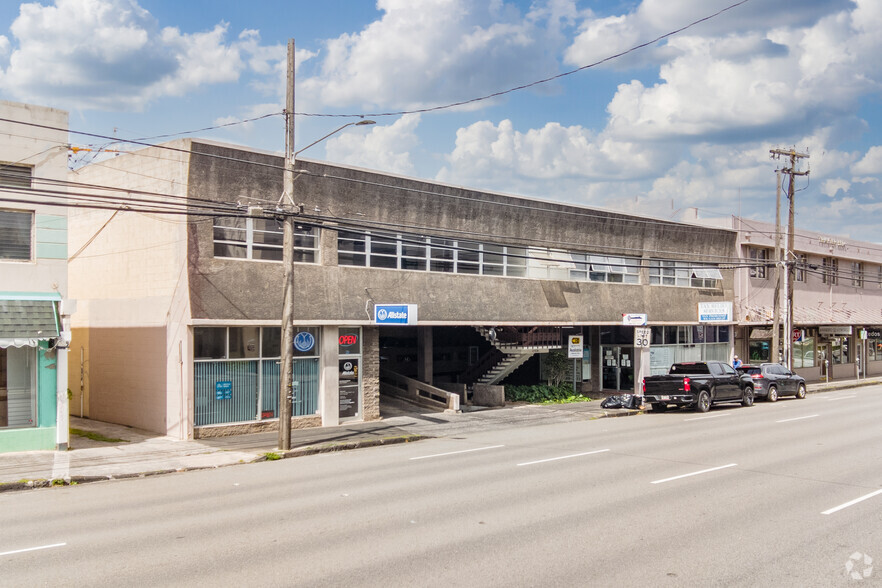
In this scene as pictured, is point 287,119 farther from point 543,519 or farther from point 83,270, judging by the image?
point 543,519

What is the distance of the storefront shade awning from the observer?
685 inches

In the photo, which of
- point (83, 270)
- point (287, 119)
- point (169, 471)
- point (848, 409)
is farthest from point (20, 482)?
point (848, 409)

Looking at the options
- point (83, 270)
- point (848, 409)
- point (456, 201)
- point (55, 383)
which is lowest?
point (848, 409)

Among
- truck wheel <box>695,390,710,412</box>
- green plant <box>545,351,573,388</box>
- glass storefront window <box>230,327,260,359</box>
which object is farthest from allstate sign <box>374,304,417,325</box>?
green plant <box>545,351,573,388</box>

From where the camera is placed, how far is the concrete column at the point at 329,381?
23000 mm

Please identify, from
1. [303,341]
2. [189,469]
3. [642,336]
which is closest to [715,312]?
[642,336]

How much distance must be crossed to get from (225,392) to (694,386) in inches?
633

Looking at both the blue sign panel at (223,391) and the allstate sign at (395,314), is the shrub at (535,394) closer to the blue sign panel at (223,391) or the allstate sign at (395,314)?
the allstate sign at (395,314)

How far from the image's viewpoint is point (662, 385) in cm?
2750

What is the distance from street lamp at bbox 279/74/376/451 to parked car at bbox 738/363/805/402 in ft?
66.4

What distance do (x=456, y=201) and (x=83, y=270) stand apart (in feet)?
40.7

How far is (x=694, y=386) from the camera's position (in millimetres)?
27234

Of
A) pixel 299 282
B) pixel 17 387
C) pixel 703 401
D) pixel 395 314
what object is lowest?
pixel 703 401

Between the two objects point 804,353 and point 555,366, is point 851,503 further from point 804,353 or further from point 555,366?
point 804,353
